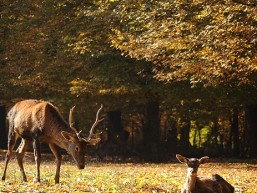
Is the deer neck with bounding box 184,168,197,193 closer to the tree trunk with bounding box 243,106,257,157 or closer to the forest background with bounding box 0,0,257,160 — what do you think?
the forest background with bounding box 0,0,257,160

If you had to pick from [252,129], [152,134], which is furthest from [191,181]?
[252,129]

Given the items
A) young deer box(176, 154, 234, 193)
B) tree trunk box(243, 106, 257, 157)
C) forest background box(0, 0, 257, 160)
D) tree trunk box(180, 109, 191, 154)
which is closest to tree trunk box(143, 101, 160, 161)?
forest background box(0, 0, 257, 160)

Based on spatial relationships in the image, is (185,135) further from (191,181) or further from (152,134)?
(191,181)

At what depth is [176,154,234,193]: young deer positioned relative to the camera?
1109cm

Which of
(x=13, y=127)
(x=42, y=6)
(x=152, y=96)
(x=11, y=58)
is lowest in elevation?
(x=13, y=127)

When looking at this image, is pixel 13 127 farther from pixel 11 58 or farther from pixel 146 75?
pixel 11 58

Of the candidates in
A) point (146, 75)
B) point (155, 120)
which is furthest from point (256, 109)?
point (146, 75)

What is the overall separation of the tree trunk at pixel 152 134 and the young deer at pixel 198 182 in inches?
729

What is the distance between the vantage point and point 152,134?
31.0 metres

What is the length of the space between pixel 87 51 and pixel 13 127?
49.8ft

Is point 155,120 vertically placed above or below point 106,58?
below

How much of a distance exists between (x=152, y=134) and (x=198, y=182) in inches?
770

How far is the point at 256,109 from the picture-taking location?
34688 millimetres

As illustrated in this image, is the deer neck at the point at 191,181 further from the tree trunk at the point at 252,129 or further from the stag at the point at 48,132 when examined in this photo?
the tree trunk at the point at 252,129
